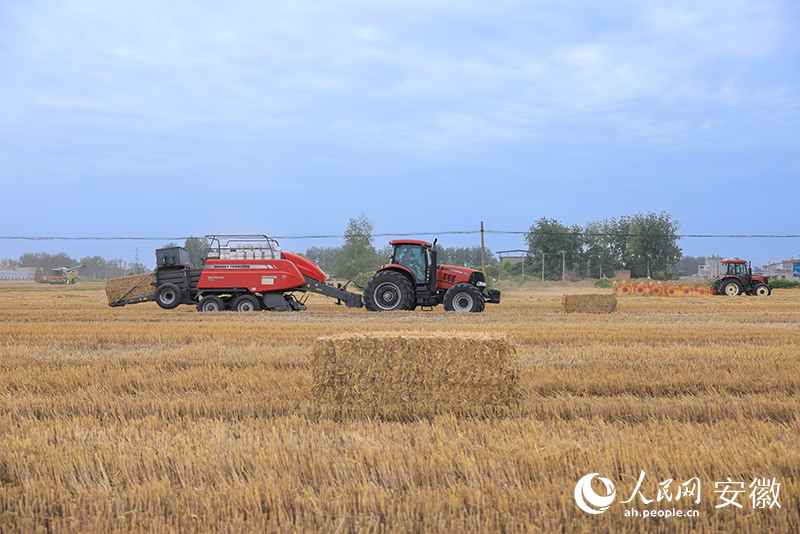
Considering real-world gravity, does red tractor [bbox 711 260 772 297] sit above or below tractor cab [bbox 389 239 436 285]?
below

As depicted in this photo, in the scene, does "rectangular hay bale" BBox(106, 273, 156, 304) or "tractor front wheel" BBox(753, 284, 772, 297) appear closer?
"rectangular hay bale" BBox(106, 273, 156, 304)

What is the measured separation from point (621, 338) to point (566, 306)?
828cm

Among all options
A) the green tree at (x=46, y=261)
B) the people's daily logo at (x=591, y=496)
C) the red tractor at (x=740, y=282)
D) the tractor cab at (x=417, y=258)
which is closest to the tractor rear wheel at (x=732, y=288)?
the red tractor at (x=740, y=282)

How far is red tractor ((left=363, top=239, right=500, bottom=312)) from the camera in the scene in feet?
53.0

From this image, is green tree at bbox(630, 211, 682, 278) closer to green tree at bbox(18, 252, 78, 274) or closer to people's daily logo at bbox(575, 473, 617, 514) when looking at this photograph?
people's daily logo at bbox(575, 473, 617, 514)

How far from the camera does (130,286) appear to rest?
18.8 meters

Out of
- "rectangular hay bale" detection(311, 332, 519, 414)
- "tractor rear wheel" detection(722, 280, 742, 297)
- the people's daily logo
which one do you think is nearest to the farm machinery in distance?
"rectangular hay bale" detection(311, 332, 519, 414)

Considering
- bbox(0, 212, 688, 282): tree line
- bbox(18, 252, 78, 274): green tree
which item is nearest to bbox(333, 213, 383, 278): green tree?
bbox(0, 212, 688, 282): tree line

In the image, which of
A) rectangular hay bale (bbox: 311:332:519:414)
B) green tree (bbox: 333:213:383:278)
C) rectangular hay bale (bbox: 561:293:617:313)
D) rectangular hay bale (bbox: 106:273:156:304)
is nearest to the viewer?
rectangular hay bale (bbox: 311:332:519:414)

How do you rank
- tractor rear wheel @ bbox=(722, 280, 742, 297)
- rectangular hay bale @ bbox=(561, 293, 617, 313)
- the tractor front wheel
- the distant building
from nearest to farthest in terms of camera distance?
rectangular hay bale @ bbox=(561, 293, 617, 313) < tractor rear wheel @ bbox=(722, 280, 742, 297) < the tractor front wheel < the distant building

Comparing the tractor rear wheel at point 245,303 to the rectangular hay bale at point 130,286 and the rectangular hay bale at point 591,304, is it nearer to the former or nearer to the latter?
the rectangular hay bale at point 130,286

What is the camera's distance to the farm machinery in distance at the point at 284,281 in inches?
640

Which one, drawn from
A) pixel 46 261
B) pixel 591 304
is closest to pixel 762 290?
pixel 591 304

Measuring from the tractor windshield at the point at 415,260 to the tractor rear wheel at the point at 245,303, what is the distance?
Answer: 4.76 metres
